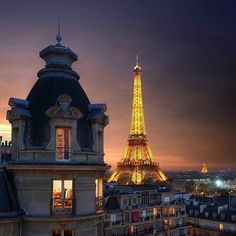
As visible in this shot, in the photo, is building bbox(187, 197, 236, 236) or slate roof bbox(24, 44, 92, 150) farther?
building bbox(187, 197, 236, 236)

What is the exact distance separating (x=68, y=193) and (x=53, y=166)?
1888 mm

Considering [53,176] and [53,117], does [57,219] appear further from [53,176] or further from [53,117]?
[53,117]

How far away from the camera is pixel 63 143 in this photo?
21.0 m

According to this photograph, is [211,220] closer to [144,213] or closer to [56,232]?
[144,213]

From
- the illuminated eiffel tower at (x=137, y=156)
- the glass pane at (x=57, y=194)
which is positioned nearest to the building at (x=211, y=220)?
the illuminated eiffel tower at (x=137, y=156)

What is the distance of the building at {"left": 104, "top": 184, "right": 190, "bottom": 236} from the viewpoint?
75375mm

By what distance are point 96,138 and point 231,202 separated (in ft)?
345

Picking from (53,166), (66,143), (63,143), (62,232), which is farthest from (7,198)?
(66,143)

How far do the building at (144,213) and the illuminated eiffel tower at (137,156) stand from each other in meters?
58.7

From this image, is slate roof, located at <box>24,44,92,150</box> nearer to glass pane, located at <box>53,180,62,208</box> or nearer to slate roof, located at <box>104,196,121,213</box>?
glass pane, located at <box>53,180,62,208</box>

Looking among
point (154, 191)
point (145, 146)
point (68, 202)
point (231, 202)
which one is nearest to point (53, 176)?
point (68, 202)

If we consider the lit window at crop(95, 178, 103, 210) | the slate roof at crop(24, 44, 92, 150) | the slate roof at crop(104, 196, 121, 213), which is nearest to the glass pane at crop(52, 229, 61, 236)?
the lit window at crop(95, 178, 103, 210)

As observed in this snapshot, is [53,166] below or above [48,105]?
below

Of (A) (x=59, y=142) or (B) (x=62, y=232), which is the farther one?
(A) (x=59, y=142)
